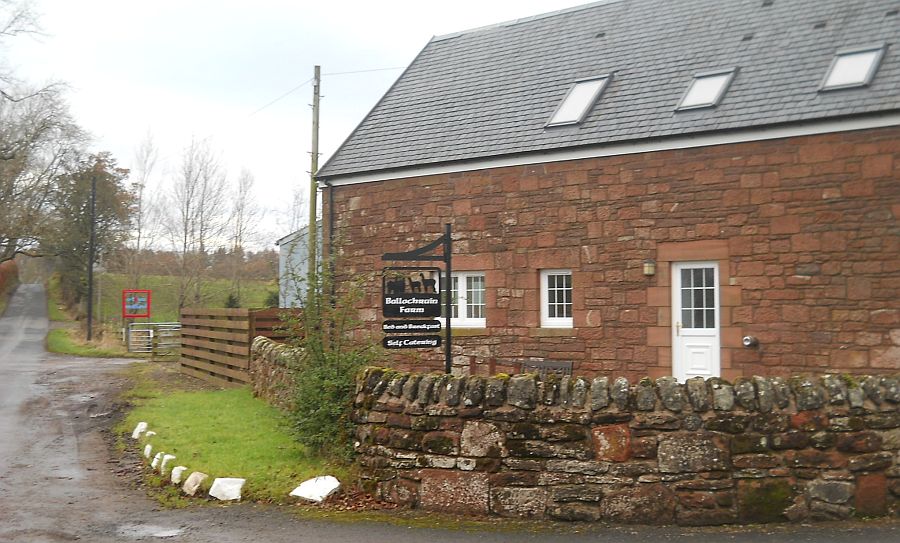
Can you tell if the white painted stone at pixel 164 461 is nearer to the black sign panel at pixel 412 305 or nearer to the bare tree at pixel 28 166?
the black sign panel at pixel 412 305

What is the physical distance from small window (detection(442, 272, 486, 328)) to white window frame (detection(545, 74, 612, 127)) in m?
3.01

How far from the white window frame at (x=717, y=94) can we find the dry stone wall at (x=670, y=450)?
295 inches

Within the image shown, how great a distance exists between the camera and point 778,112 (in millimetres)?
13023

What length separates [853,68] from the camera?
1308cm

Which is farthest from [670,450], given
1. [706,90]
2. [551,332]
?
[706,90]

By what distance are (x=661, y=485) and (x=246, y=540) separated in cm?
327

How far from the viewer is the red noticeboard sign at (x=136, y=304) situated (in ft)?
115

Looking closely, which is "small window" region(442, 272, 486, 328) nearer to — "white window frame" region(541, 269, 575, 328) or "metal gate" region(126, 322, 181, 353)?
"white window frame" region(541, 269, 575, 328)

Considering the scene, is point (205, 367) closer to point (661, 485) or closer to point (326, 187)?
point (326, 187)

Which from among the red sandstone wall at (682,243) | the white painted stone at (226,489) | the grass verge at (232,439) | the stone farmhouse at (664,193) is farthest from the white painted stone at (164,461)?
the red sandstone wall at (682,243)

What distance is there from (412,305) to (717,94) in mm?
7092

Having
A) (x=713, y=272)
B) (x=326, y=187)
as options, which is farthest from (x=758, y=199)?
(x=326, y=187)

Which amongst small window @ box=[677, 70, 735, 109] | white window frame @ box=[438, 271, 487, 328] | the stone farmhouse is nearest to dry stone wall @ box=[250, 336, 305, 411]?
the stone farmhouse

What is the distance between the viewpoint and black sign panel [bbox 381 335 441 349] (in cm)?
928
